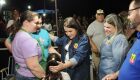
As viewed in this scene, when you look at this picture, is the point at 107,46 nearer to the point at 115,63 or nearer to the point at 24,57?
the point at 115,63

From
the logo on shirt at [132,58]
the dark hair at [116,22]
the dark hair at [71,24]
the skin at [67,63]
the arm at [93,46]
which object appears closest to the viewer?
the logo on shirt at [132,58]

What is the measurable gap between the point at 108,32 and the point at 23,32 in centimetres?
110

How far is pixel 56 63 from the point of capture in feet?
11.8

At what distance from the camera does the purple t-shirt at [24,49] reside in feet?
11.8

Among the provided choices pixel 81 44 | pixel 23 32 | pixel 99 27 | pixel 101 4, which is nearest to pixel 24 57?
pixel 23 32

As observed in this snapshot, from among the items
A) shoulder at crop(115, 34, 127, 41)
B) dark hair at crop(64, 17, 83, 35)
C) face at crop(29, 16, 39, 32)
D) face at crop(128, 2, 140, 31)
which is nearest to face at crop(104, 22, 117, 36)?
shoulder at crop(115, 34, 127, 41)

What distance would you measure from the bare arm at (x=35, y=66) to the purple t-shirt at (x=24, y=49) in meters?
0.05

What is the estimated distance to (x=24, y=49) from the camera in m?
3.60

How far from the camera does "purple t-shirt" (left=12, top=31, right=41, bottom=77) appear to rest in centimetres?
359

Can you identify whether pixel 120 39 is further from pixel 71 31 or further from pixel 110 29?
pixel 71 31

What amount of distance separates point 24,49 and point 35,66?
23 centimetres

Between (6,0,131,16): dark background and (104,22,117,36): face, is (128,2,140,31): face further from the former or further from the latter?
(6,0,131,16): dark background

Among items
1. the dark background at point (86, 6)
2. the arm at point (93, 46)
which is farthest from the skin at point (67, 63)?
the dark background at point (86, 6)

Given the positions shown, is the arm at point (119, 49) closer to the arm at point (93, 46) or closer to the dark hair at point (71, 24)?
the dark hair at point (71, 24)
